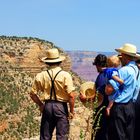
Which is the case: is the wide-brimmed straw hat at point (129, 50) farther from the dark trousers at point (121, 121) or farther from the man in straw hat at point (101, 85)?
the dark trousers at point (121, 121)

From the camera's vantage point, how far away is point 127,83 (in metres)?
7.35

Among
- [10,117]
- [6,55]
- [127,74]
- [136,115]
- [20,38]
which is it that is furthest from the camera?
[20,38]

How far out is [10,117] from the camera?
153 feet

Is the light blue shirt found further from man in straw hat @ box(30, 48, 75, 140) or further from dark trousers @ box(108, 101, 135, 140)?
man in straw hat @ box(30, 48, 75, 140)

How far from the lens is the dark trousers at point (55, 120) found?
787cm

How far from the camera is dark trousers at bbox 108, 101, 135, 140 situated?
24.3 ft

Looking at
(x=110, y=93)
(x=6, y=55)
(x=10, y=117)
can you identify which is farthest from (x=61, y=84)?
(x=6, y=55)

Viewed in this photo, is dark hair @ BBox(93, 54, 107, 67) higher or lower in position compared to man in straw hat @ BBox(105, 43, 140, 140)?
higher

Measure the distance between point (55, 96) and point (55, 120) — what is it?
1.32 feet

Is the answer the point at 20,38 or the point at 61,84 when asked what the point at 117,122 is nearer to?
the point at 61,84

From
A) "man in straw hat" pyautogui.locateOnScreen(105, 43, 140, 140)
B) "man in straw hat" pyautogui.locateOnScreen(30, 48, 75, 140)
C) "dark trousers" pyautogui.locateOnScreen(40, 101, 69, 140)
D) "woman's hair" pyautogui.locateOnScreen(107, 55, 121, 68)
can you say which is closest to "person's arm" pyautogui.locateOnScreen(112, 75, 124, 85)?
"man in straw hat" pyautogui.locateOnScreen(105, 43, 140, 140)

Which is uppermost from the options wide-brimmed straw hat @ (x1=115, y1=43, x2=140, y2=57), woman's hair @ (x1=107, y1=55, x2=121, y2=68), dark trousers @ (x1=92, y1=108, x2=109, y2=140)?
wide-brimmed straw hat @ (x1=115, y1=43, x2=140, y2=57)

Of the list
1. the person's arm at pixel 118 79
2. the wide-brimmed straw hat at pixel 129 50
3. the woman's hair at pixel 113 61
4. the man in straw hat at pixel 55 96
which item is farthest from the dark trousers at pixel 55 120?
the wide-brimmed straw hat at pixel 129 50

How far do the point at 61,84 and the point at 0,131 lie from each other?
100.0ft
